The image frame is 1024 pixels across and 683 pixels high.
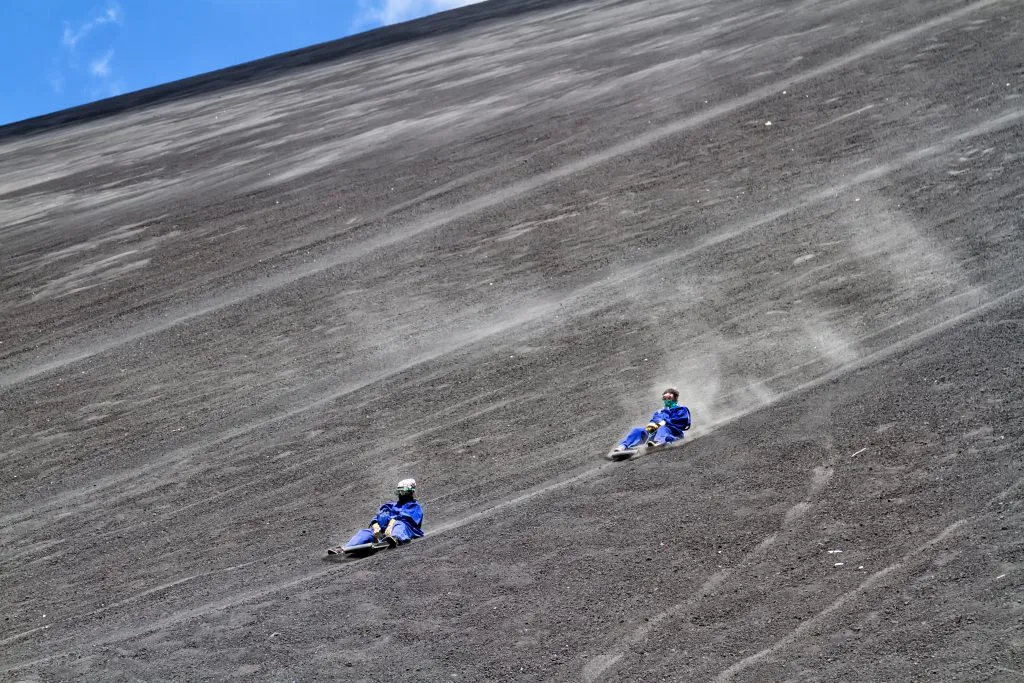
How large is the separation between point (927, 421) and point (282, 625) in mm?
7734

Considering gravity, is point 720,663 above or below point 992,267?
below

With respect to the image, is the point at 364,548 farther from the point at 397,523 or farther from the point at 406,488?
the point at 406,488

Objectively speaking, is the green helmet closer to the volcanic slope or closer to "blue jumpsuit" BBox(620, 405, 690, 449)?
the volcanic slope

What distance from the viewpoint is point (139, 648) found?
37.3 ft

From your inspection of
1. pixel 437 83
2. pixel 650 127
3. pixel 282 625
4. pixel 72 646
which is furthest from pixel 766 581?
pixel 437 83

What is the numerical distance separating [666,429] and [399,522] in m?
3.63

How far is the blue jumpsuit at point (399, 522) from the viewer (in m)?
12.6

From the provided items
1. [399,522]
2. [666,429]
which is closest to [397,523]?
[399,522]

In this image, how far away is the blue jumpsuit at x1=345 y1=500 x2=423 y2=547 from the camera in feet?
41.5

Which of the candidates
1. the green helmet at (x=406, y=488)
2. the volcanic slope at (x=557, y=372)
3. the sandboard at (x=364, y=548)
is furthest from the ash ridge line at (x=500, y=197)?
the sandboard at (x=364, y=548)

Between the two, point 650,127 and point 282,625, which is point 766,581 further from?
point 650,127

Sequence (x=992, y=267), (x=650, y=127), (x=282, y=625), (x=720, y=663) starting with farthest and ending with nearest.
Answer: (x=650, y=127)
(x=992, y=267)
(x=282, y=625)
(x=720, y=663)

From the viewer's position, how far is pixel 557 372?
17.1m

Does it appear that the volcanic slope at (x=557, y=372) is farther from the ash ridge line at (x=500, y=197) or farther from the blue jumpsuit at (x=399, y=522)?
the blue jumpsuit at (x=399, y=522)
